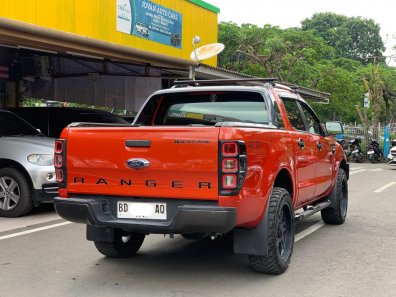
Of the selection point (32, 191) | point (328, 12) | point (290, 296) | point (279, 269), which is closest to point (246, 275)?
point (279, 269)

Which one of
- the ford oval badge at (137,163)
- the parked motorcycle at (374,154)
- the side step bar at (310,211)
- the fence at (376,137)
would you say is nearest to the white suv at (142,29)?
the side step bar at (310,211)

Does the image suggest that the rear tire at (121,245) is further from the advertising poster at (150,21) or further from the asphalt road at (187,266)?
the advertising poster at (150,21)

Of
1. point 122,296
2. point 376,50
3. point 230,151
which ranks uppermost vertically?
point 376,50

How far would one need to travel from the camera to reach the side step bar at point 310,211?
565 cm

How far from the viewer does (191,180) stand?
4.22m

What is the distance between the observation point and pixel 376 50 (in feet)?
258

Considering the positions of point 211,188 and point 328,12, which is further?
point 328,12

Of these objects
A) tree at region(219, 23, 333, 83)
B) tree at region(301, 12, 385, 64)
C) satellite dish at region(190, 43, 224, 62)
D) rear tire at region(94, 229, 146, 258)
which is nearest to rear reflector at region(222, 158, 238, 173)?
rear tire at region(94, 229, 146, 258)

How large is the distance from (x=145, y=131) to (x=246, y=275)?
171cm

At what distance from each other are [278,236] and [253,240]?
0.47 metres

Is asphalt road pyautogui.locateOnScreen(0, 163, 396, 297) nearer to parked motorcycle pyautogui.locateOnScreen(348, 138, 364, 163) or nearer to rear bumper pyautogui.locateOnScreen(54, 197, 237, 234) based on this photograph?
rear bumper pyautogui.locateOnScreen(54, 197, 237, 234)

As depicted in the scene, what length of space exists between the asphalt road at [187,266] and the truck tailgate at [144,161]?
858mm

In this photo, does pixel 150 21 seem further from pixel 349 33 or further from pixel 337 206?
pixel 349 33

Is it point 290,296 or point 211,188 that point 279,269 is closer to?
point 290,296
